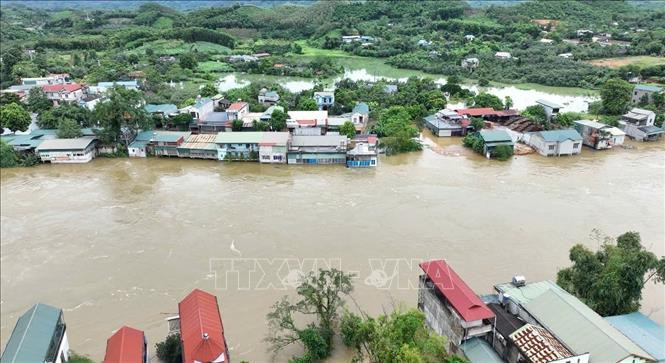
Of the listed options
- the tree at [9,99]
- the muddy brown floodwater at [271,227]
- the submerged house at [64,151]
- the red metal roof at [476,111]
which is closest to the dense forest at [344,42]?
the tree at [9,99]

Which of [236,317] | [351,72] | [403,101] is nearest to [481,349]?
[236,317]

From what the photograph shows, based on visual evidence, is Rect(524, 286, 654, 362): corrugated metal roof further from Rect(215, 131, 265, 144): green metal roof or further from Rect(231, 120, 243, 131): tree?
Rect(231, 120, 243, 131): tree

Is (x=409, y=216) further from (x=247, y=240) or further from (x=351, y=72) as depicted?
(x=351, y=72)

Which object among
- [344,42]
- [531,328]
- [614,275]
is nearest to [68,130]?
[531,328]

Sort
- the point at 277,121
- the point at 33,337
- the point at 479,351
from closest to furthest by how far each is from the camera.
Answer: the point at 33,337 < the point at 479,351 < the point at 277,121

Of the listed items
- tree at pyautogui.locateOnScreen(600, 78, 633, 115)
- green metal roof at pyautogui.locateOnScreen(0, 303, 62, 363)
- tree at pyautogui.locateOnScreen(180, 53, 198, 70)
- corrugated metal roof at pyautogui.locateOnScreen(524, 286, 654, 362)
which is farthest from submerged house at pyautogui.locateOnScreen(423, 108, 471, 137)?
tree at pyautogui.locateOnScreen(180, 53, 198, 70)

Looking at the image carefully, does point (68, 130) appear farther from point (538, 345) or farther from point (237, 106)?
point (538, 345)
